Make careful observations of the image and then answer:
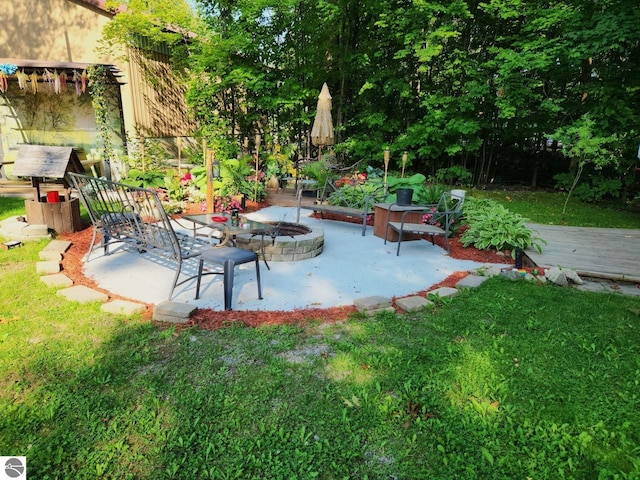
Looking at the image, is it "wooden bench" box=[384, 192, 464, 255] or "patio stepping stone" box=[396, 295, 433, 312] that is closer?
"patio stepping stone" box=[396, 295, 433, 312]

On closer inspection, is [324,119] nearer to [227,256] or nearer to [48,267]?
[227,256]

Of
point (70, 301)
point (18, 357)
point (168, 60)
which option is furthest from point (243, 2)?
point (18, 357)

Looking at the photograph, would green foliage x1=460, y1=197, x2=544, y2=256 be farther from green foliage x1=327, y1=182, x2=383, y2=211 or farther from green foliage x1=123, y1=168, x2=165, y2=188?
green foliage x1=123, y1=168, x2=165, y2=188

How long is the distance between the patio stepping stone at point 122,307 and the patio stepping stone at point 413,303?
219cm

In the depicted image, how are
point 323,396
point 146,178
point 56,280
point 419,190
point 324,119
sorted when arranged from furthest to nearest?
point 324,119 → point 146,178 → point 419,190 → point 56,280 → point 323,396

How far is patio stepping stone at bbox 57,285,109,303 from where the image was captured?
131 inches

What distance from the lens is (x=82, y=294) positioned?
3.41 meters

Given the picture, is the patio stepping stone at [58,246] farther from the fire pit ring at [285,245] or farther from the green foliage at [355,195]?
the green foliage at [355,195]

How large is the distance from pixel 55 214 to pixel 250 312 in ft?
11.8

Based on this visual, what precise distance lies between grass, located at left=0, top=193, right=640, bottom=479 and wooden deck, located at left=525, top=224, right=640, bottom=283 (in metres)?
1.48

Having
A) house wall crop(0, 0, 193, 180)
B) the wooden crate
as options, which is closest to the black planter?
the wooden crate

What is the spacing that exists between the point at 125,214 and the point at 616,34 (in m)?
9.62

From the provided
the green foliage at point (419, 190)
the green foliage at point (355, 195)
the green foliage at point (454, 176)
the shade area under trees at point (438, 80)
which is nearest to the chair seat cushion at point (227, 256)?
the green foliage at point (355, 195)

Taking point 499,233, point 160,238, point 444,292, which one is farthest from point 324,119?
point 444,292
